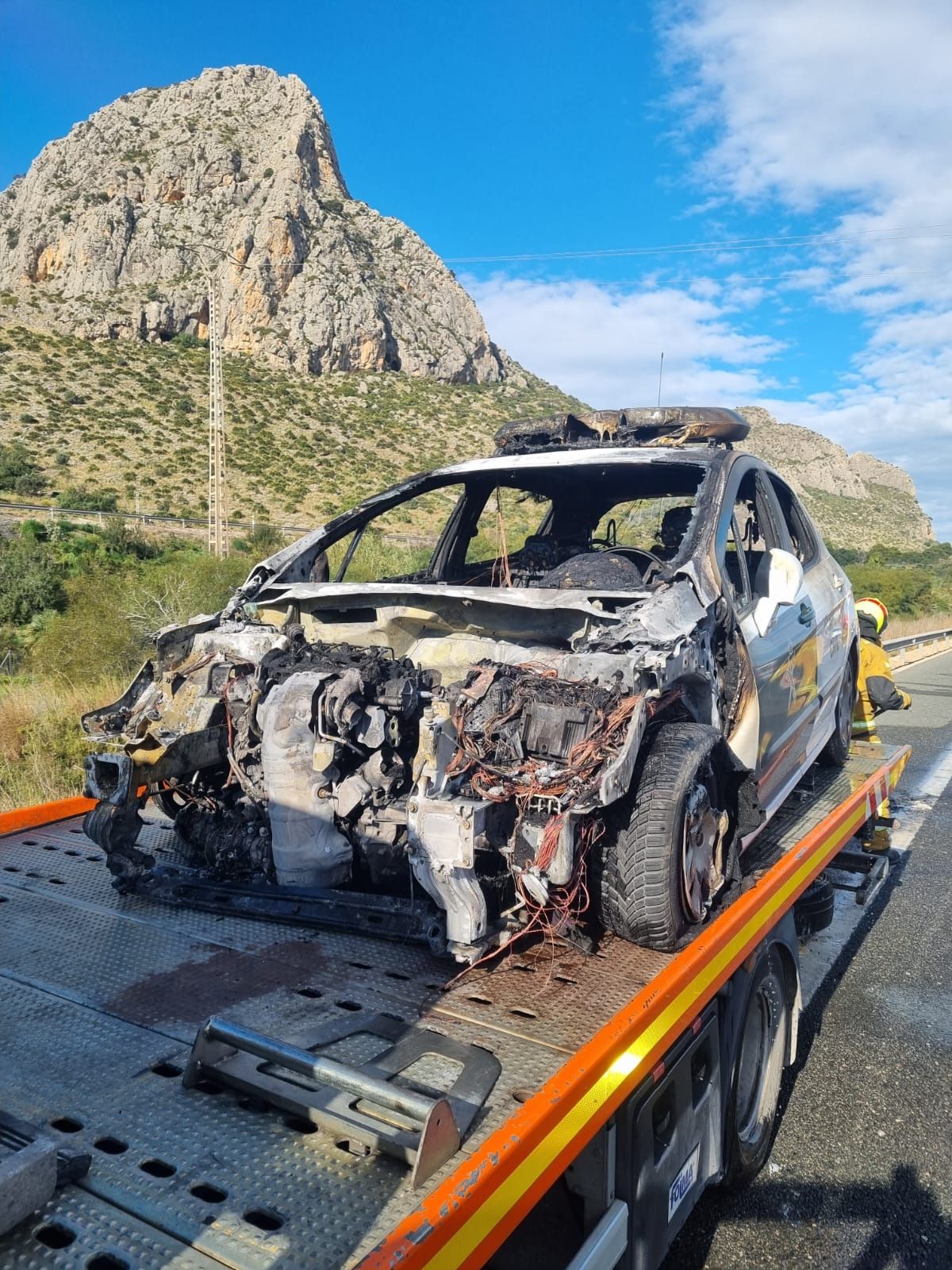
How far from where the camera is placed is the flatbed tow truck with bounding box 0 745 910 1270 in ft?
5.42

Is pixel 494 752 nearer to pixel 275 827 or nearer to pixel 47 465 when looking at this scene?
pixel 275 827

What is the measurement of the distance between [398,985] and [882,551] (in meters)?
43.5

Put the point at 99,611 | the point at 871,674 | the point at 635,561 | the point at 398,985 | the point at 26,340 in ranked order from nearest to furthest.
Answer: the point at 398,985 < the point at 635,561 < the point at 871,674 < the point at 99,611 < the point at 26,340

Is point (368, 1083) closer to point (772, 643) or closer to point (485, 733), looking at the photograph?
point (485, 733)

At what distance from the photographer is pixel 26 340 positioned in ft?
174

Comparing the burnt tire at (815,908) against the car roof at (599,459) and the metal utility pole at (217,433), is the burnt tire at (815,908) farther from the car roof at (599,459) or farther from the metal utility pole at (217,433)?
the metal utility pole at (217,433)

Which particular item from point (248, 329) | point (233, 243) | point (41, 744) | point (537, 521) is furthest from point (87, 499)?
point (233, 243)

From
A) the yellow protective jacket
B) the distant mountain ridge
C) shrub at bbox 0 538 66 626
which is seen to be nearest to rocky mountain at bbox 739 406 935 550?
the distant mountain ridge

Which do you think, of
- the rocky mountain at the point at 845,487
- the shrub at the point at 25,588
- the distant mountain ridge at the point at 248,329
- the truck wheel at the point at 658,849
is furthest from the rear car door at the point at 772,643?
the rocky mountain at the point at 845,487

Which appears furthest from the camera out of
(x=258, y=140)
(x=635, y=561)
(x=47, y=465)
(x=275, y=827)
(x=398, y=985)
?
(x=258, y=140)

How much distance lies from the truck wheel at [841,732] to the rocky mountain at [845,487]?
166ft

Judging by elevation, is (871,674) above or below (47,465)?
below

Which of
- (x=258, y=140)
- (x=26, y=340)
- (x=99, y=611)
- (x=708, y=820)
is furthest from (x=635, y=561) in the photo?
(x=258, y=140)

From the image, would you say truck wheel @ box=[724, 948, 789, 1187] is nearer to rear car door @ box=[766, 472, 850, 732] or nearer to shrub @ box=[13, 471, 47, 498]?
rear car door @ box=[766, 472, 850, 732]
